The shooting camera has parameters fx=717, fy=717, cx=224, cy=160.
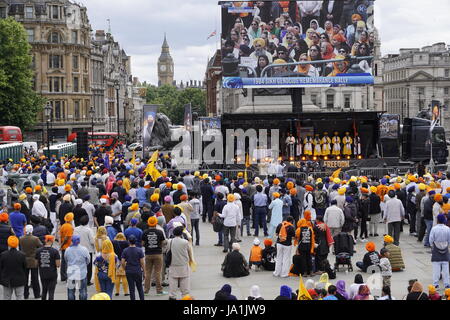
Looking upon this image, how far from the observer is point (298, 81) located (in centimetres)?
4272

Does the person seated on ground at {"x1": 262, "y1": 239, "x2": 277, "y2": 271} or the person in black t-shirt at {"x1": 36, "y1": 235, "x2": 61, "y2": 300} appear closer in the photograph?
the person in black t-shirt at {"x1": 36, "y1": 235, "x2": 61, "y2": 300}

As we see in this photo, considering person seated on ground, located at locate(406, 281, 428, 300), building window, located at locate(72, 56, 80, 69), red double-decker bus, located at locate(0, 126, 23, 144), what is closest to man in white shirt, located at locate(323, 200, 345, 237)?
person seated on ground, located at locate(406, 281, 428, 300)

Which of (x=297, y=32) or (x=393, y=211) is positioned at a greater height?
(x=297, y=32)

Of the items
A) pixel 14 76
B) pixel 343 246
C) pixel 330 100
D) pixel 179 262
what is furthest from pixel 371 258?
pixel 330 100

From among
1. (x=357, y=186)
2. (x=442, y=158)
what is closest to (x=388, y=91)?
(x=442, y=158)

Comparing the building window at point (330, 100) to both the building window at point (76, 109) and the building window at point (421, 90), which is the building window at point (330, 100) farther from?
the building window at point (76, 109)

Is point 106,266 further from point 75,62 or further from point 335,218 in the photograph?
point 75,62

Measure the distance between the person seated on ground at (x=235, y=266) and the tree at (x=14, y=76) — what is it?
4738cm

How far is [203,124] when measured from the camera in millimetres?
44906

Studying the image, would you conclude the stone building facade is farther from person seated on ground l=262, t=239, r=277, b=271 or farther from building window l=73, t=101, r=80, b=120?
person seated on ground l=262, t=239, r=277, b=271

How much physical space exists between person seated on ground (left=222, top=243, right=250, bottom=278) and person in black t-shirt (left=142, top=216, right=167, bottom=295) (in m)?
2.21

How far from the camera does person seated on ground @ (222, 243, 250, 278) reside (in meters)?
17.1

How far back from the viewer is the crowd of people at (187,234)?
14.1 metres

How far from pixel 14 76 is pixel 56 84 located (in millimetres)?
19411
